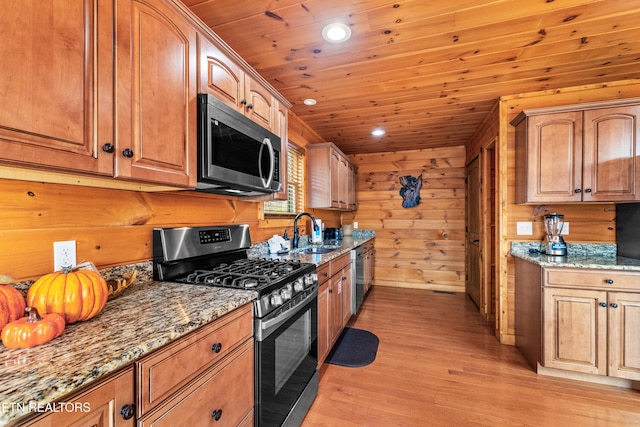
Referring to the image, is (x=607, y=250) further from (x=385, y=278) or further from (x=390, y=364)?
(x=385, y=278)

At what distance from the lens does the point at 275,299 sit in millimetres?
1356

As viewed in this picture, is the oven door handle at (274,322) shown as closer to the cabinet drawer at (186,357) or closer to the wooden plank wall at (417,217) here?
the cabinet drawer at (186,357)

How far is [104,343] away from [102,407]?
0.15 metres

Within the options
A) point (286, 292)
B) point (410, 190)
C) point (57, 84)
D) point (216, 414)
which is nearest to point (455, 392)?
point (286, 292)

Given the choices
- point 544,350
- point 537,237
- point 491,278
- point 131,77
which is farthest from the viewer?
point 491,278

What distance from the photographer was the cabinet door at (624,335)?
6.40 feet

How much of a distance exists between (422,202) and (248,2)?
4.10 meters

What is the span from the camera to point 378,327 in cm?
312

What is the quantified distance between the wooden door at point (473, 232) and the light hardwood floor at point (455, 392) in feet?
3.81

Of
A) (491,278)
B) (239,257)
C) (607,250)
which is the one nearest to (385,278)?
(491,278)

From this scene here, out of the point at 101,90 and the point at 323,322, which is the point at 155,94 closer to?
the point at 101,90

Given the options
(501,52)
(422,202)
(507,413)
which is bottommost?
(507,413)

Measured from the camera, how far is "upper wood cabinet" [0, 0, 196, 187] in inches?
29.1

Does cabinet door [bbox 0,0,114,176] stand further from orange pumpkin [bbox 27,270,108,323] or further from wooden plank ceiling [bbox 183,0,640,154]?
wooden plank ceiling [bbox 183,0,640,154]
